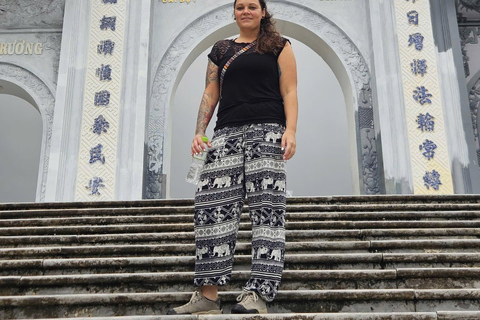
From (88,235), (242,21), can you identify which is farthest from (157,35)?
(242,21)

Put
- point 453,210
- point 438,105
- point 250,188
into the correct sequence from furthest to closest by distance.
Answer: point 438,105 < point 453,210 < point 250,188

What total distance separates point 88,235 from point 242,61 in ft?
7.09

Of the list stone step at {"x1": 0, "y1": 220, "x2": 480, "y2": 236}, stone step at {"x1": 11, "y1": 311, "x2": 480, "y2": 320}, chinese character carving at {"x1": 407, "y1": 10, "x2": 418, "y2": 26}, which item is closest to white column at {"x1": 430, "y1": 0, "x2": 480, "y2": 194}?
chinese character carving at {"x1": 407, "y1": 10, "x2": 418, "y2": 26}

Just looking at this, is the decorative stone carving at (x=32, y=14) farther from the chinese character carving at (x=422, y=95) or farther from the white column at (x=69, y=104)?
the chinese character carving at (x=422, y=95)

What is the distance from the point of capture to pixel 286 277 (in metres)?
2.96

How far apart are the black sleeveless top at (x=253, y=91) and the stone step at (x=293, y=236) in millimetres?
1550

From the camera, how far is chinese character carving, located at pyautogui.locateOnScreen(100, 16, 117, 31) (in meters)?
8.48

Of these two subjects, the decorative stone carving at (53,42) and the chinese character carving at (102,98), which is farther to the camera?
the decorative stone carving at (53,42)

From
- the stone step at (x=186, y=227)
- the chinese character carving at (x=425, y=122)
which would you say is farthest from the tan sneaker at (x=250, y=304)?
the chinese character carving at (x=425, y=122)

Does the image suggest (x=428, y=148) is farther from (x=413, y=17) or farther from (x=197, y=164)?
(x=197, y=164)

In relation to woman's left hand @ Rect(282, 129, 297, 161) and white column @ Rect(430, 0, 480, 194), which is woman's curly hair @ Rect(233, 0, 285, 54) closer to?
woman's left hand @ Rect(282, 129, 297, 161)

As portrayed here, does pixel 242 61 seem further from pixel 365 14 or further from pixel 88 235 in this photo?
pixel 365 14

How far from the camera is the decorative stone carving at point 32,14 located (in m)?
9.34

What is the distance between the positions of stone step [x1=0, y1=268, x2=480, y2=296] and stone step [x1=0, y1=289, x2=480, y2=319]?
25 centimetres
